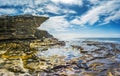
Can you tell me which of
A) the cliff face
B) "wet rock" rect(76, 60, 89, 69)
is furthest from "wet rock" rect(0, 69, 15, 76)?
the cliff face

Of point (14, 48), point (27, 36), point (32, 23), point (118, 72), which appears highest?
point (32, 23)

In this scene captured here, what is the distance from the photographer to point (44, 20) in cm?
3347

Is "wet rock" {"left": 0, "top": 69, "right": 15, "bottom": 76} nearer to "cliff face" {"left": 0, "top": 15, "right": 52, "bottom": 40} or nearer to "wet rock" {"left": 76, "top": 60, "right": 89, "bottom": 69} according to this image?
"wet rock" {"left": 76, "top": 60, "right": 89, "bottom": 69}

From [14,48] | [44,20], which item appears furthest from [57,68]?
[44,20]

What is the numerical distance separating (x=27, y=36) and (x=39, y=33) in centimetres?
471

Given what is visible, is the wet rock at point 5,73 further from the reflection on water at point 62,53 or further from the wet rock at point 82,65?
the reflection on water at point 62,53

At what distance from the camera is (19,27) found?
27375mm

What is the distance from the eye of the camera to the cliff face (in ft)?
81.6

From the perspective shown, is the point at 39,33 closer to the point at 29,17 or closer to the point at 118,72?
the point at 29,17

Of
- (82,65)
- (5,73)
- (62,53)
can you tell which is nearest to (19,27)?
(62,53)

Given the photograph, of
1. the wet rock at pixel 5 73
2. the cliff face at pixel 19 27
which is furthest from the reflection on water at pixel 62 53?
the cliff face at pixel 19 27

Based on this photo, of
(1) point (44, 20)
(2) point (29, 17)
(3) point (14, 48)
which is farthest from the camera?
(1) point (44, 20)

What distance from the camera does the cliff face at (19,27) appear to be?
81.6ft

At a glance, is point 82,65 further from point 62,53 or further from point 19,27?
point 19,27
